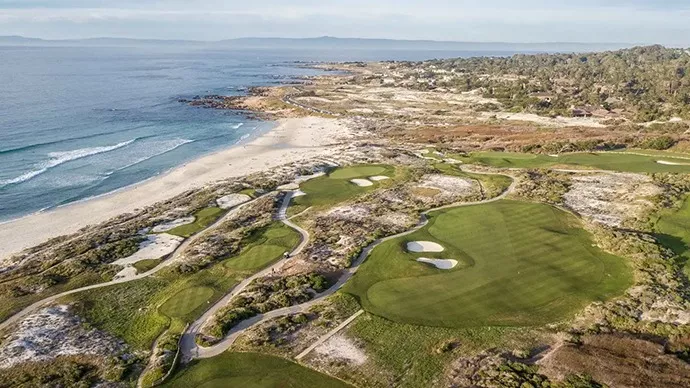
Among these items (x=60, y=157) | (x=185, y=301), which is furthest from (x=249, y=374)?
(x=60, y=157)

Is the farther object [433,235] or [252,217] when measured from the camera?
[252,217]

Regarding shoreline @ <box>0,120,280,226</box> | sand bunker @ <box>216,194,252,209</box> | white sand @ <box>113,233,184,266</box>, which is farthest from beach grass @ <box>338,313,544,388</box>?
shoreline @ <box>0,120,280,226</box>

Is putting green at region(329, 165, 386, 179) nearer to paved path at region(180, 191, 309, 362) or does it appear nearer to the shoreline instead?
paved path at region(180, 191, 309, 362)

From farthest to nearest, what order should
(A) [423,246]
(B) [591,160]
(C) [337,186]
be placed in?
(B) [591,160]
(C) [337,186]
(A) [423,246]

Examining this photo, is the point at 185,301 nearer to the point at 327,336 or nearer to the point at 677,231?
the point at 327,336

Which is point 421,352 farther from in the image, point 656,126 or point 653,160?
point 656,126

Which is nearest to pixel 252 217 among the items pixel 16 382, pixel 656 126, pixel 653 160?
pixel 16 382
